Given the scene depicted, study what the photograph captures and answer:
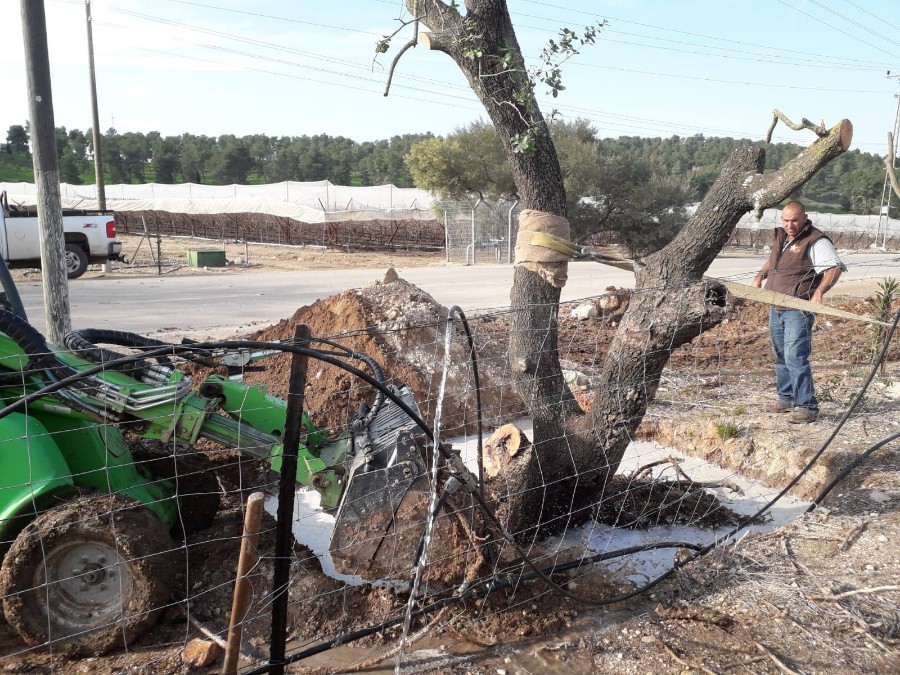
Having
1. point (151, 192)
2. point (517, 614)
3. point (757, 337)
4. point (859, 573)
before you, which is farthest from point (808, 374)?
point (151, 192)

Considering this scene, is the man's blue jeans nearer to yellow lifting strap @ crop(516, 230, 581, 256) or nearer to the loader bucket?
yellow lifting strap @ crop(516, 230, 581, 256)

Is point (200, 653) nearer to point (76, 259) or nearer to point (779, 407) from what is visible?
point (779, 407)

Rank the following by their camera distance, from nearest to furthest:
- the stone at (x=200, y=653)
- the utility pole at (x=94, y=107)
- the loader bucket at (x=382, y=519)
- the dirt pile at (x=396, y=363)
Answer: the stone at (x=200, y=653)
the loader bucket at (x=382, y=519)
the dirt pile at (x=396, y=363)
the utility pole at (x=94, y=107)

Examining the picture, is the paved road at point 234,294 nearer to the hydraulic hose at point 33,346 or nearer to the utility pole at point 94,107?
the utility pole at point 94,107

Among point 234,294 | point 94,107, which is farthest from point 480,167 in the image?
point 234,294

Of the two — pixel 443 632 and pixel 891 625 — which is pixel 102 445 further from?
pixel 891 625

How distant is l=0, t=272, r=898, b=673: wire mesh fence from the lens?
9.96 feet

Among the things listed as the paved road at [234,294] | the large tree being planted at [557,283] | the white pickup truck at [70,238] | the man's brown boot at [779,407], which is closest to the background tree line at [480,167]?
the paved road at [234,294]

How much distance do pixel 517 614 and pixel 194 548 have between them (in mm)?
1697

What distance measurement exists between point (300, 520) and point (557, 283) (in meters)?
1.91

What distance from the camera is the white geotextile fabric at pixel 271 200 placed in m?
31.9

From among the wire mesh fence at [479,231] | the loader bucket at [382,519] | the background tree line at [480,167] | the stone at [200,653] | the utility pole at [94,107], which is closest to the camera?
the stone at [200,653]

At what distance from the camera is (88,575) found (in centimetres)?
317

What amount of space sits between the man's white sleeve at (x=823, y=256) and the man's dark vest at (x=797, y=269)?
3cm
